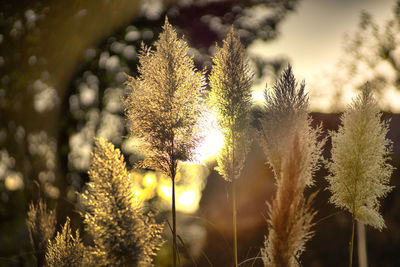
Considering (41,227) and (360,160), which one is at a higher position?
(360,160)

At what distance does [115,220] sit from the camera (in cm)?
165

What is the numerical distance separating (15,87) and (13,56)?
0.63 metres

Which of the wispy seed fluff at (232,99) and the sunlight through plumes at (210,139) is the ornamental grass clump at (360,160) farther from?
the sunlight through plumes at (210,139)

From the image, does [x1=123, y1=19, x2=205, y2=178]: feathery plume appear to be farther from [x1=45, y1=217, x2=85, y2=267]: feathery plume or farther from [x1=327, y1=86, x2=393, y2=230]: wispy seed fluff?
[x1=327, y1=86, x2=393, y2=230]: wispy seed fluff

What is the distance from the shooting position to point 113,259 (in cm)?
162

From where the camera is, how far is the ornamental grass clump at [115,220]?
163 centimetres

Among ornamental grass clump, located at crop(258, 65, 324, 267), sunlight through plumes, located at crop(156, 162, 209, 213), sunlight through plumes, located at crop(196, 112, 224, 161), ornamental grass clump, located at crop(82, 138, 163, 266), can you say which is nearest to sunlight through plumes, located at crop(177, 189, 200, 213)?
sunlight through plumes, located at crop(156, 162, 209, 213)

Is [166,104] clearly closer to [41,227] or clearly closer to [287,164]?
[287,164]

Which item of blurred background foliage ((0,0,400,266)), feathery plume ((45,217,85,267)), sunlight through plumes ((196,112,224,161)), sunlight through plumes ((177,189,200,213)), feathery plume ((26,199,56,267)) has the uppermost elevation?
blurred background foliage ((0,0,400,266))

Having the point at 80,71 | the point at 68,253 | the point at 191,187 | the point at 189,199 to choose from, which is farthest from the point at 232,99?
the point at 80,71

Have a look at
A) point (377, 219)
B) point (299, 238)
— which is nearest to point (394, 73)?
point (377, 219)

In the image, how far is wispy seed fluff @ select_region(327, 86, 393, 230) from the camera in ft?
7.31

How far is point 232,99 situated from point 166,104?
0.50 m

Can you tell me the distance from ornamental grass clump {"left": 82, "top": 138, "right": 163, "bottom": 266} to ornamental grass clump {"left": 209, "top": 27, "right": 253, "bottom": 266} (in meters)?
0.72
